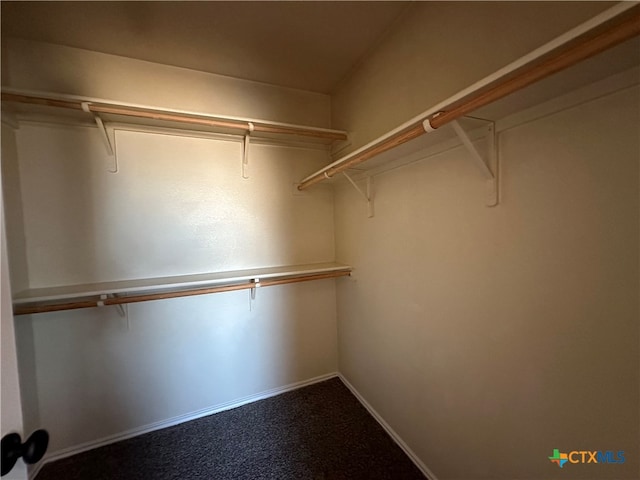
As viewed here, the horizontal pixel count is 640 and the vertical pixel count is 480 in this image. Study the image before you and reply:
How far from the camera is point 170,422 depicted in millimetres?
1967

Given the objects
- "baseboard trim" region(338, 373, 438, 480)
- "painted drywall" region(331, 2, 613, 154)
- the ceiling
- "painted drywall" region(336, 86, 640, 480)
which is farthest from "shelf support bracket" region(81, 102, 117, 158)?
"baseboard trim" region(338, 373, 438, 480)

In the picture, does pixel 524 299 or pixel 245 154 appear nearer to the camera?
pixel 524 299

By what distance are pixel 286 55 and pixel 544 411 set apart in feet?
7.82

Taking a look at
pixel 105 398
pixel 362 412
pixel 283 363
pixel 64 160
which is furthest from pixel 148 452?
pixel 64 160

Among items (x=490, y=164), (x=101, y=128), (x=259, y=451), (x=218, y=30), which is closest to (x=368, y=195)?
(x=490, y=164)

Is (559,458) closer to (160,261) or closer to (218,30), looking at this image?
(160,261)

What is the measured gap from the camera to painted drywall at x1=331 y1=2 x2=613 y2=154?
35.9 inches

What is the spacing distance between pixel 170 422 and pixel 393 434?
1.68 m

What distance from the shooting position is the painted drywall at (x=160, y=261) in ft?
5.42

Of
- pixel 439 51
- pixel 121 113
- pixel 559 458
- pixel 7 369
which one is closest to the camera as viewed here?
pixel 7 369

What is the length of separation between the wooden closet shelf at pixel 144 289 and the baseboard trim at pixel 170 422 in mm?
1014

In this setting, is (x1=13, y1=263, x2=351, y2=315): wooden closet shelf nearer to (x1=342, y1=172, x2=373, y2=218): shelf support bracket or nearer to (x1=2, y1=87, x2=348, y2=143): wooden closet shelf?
(x1=342, y1=172, x2=373, y2=218): shelf support bracket

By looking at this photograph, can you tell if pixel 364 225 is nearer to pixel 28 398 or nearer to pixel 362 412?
pixel 362 412

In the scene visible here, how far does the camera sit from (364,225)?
1975 millimetres
